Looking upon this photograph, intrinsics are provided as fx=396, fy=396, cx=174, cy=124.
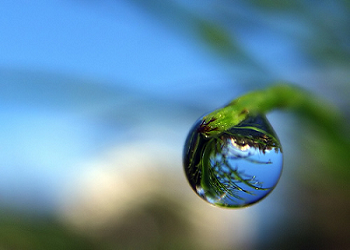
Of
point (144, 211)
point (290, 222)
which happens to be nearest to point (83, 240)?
point (290, 222)

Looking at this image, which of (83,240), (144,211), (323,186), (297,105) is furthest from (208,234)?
(297,105)

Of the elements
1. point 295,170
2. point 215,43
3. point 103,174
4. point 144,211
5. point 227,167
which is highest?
point 103,174

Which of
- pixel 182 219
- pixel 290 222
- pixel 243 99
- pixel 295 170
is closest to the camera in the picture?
pixel 243 99

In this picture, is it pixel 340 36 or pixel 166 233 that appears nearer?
pixel 340 36

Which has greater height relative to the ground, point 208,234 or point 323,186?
point 208,234

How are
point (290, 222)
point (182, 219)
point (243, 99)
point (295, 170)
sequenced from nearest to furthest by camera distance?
point (243, 99) → point (295, 170) → point (290, 222) → point (182, 219)

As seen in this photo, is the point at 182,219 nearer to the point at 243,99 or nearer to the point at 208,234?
the point at 208,234

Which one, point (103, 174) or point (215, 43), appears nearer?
point (215, 43)

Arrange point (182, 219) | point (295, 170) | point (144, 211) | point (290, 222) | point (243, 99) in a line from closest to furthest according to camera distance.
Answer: point (243, 99)
point (295, 170)
point (290, 222)
point (182, 219)
point (144, 211)

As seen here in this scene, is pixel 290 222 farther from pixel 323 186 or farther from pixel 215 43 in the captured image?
pixel 215 43
